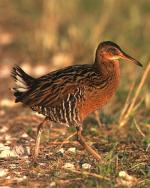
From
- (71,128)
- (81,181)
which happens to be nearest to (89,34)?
(71,128)

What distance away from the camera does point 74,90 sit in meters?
7.75

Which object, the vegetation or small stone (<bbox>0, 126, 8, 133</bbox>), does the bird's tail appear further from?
small stone (<bbox>0, 126, 8, 133</bbox>)

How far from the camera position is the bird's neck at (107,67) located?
7977 mm

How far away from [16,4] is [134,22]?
293cm

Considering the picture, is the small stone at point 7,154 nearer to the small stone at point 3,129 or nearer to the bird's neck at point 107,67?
the small stone at point 3,129

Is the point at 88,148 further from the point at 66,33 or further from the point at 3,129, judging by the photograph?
the point at 66,33

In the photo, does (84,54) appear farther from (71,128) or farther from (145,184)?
(145,184)

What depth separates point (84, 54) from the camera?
12570 millimetres

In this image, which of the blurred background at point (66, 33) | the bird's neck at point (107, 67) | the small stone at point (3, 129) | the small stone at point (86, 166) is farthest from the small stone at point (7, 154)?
the blurred background at point (66, 33)

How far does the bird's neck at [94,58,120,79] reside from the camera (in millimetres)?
7977

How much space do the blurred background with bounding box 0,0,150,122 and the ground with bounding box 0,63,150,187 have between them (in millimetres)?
1448

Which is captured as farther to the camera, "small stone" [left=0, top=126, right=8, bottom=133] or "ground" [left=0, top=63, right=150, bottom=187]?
"small stone" [left=0, top=126, right=8, bottom=133]

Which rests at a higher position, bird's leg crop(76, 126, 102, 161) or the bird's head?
the bird's head

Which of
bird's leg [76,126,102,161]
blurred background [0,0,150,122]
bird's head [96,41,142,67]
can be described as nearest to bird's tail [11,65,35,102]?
→ bird's leg [76,126,102,161]
